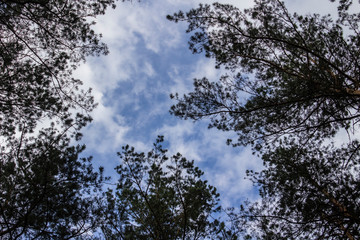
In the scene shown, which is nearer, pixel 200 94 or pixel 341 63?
pixel 341 63

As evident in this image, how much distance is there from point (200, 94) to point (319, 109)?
3.08 m

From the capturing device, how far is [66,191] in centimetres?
502

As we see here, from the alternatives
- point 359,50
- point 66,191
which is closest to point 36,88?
point 66,191

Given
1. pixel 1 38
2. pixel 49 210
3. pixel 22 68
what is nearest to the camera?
pixel 49 210

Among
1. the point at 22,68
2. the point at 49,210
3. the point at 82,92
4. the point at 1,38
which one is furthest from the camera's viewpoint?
the point at 82,92

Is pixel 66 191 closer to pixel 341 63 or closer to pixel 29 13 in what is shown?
pixel 29 13

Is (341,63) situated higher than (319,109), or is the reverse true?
(341,63)

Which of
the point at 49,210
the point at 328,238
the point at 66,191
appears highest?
the point at 66,191

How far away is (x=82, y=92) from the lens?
6.33 metres

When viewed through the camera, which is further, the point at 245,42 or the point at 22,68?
the point at 245,42

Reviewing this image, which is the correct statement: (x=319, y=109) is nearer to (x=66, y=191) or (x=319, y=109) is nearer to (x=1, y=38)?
(x=66, y=191)

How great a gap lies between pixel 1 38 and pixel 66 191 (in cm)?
378

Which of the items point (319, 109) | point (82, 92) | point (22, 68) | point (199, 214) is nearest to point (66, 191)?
point (82, 92)

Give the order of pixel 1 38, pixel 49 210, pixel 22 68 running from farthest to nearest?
pixel 22 68, pixel 1 38, pixel 49 210
